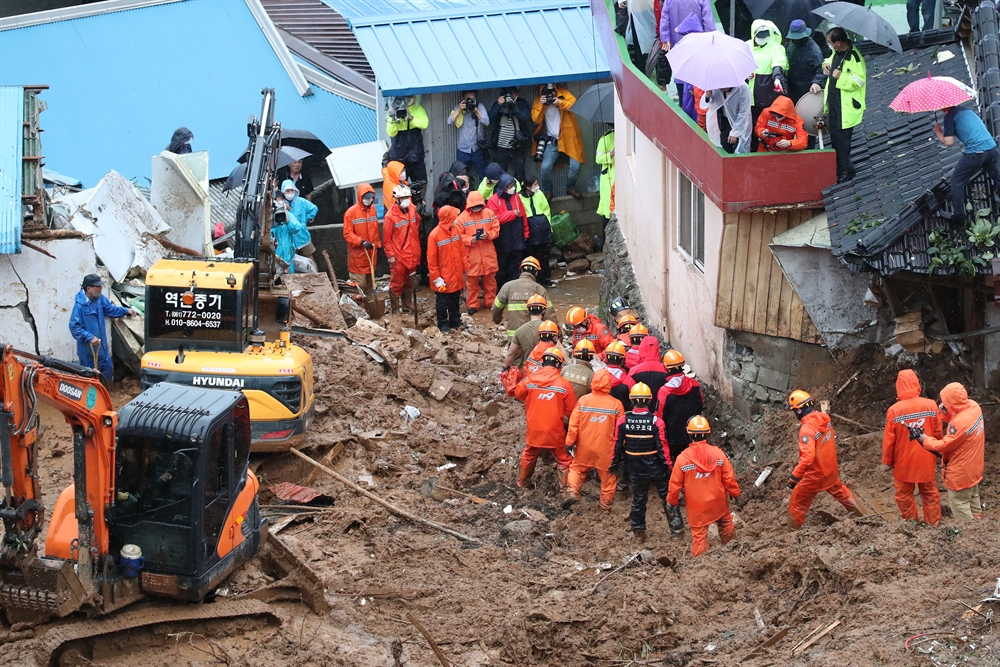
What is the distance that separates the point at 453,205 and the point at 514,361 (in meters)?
4.58

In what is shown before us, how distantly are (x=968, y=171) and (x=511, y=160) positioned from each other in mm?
11052

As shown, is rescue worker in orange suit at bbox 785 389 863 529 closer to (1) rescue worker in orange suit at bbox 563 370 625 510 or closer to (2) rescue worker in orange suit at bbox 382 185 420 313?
(1) rescue worker in orange suit at bbox 563 370 625 510

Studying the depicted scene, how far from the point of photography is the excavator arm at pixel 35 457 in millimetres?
7672

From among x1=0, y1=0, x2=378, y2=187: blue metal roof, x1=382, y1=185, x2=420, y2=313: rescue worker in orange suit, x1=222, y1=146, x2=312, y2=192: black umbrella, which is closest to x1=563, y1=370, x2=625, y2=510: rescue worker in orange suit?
x1=382, y1=185, x2=420, y2=313: rescue worker in orange suit

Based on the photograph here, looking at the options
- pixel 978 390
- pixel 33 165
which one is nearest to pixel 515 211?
pixel 33 165

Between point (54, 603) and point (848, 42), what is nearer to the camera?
point (54, 603)

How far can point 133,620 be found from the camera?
8820mm

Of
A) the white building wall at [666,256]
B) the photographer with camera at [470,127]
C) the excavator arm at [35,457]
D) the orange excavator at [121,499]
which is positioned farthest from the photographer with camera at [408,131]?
the excavator arm at [35,457]

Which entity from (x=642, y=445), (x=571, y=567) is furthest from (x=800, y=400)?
(x=571, y=567)

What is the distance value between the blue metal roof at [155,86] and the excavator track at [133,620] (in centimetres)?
1234

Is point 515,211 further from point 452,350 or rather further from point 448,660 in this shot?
point 448,660

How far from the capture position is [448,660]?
9.54 m

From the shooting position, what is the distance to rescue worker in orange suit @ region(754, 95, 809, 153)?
12000mm

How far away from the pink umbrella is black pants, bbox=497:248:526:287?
364 inches
